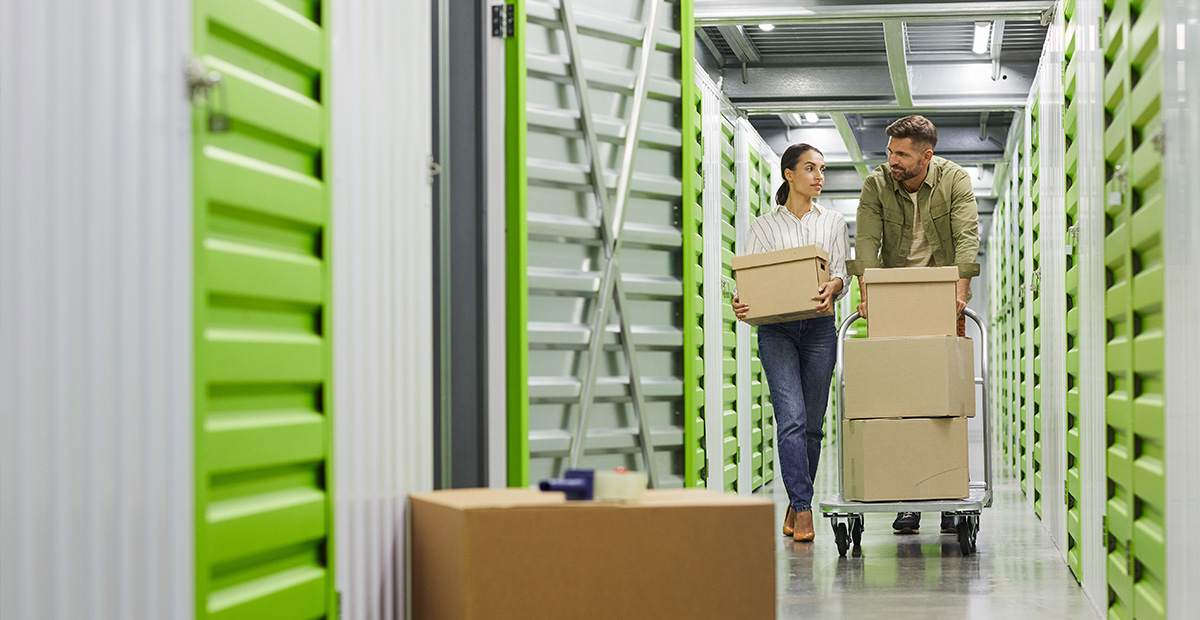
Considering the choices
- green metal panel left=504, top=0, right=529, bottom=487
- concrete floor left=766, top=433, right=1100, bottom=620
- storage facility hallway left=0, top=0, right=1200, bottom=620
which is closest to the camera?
storage facility hallway left=0, top=0, right=1200, bottom=620

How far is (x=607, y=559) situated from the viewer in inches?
83.6

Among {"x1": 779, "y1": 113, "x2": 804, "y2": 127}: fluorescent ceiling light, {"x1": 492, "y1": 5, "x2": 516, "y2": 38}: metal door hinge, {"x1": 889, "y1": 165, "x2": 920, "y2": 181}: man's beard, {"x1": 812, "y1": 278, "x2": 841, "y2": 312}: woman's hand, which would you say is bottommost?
{"x1": 812, "y1": 278, "x2": 841, "y2": 312}: woman's hand

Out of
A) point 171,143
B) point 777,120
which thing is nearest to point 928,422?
point 171,143

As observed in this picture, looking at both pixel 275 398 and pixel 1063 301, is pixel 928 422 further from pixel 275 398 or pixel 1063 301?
pixel 275 398

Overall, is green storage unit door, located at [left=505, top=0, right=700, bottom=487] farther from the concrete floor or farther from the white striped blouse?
the white striped blouse

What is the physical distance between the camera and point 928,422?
166 inches

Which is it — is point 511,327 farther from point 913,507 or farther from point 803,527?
point 803,527

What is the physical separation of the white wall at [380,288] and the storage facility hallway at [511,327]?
10 millimetres

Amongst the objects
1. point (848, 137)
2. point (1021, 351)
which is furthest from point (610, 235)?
point (848, 137)

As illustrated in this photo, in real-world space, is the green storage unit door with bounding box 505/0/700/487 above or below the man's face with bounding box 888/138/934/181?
below

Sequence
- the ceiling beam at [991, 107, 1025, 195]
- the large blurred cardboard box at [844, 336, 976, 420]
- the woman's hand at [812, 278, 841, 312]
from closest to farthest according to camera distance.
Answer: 1. the large blurred cardboard box at [844, 336, 976, 420]
2. the woman's hand at [812, 278, 841, 312]
3. the ceiling beam at [991, 107, 1025, 195]

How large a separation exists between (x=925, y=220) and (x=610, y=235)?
1.97m

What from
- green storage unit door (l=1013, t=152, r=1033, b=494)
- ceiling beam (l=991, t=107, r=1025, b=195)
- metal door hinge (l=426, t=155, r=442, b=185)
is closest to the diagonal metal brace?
metal door hinge (l=426, t=155, r=442, b=185)

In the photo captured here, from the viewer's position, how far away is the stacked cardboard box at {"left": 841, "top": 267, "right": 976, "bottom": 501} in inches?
165
